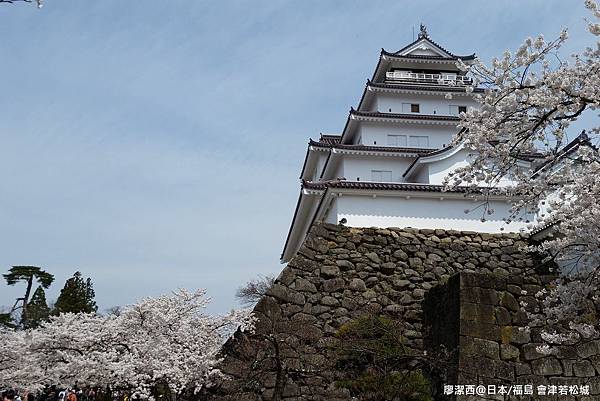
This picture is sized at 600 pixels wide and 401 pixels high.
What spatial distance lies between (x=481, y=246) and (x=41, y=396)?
10164mm

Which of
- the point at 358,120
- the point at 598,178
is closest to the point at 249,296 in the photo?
the point at 358,120

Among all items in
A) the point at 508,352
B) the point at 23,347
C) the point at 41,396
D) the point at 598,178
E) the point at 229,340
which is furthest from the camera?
the point at 41,396

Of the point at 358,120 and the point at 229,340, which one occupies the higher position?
the point at 358,120

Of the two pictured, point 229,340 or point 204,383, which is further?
point 229,340

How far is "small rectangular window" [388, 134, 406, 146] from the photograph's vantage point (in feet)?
50.7

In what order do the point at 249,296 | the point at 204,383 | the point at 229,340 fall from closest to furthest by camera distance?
the point at 204,383 < the point at 229,340 < the point at 249,296

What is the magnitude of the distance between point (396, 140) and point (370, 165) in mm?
1441

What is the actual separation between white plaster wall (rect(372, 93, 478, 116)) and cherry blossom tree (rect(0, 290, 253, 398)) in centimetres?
987

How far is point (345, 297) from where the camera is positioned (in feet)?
31.2

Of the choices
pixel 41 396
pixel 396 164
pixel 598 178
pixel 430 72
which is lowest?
pixel 41 396

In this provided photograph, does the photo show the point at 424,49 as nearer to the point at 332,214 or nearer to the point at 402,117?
the point at 402,117

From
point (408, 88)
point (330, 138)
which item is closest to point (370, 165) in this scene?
point (408, 88)

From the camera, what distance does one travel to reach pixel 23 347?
31.7ft

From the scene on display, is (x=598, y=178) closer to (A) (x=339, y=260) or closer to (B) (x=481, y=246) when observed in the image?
(A) (x=339, y=260)
